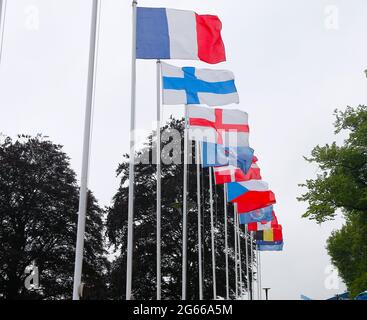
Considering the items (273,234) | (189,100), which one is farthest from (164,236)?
(189,100)

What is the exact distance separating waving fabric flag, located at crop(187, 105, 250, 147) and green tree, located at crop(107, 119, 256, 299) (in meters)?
14.8

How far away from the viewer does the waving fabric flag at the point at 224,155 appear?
74.6ft

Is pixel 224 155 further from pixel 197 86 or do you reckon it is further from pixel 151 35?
pixel 151 35

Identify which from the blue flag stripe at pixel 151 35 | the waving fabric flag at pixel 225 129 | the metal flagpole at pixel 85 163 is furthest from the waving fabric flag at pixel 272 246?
the metal flagpole at pixel 85 163

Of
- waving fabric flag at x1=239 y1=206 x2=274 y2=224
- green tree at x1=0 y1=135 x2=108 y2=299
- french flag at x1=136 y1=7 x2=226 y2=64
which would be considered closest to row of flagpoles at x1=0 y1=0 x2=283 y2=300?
french flag at x1=136 y1=7 x2=226 y2=64

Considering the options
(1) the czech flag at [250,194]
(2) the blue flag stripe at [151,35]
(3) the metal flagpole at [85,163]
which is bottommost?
(3) the metal flagpole at [85,163]

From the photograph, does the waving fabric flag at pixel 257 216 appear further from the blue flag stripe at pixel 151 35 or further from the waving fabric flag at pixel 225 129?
the blue flag stripe at pixel 151 35

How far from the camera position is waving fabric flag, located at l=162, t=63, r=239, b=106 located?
19.1 metres

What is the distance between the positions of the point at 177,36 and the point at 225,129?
7.97m

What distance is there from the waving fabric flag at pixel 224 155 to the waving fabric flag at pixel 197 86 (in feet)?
11.2

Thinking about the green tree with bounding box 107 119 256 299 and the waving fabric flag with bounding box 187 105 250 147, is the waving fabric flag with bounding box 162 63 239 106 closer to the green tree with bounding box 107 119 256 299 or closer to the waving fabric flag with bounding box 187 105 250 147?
the waving fabric flag with bounding box 187 105 250 147

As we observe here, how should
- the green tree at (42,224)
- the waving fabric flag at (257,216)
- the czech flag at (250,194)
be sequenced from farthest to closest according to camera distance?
the green tree at (42,224) < the waving fabric flag at (257,216) < the czech flag at (250,194)
